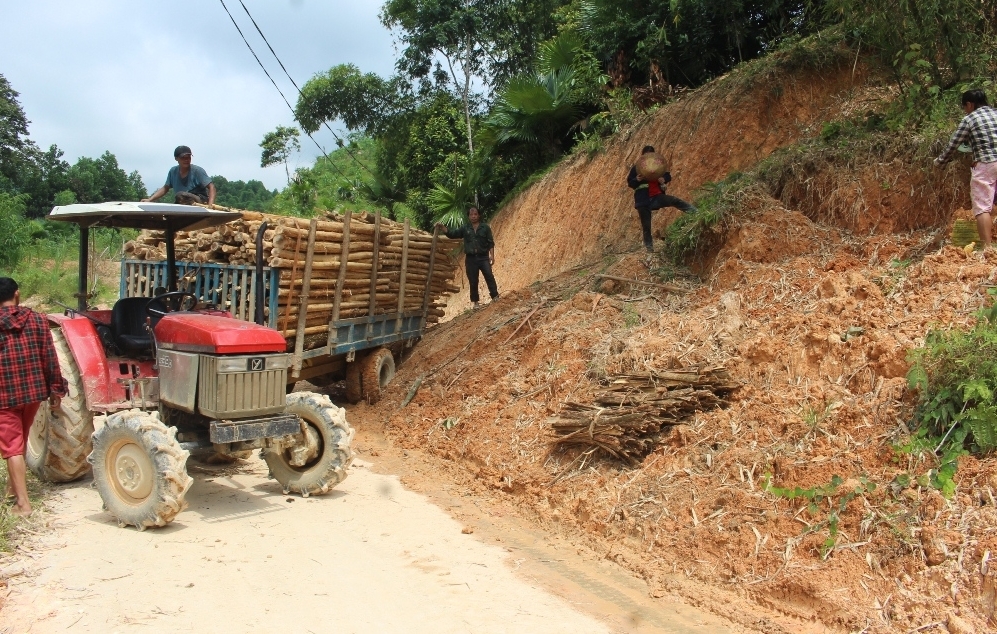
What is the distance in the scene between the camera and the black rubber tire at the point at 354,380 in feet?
33.2

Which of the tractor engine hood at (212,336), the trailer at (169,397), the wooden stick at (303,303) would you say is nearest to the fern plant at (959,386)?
the trailer at (169,397)

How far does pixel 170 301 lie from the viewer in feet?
22.8

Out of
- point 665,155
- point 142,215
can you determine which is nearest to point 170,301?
point 142,215

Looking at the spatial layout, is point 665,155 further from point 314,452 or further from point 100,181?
point 100,181

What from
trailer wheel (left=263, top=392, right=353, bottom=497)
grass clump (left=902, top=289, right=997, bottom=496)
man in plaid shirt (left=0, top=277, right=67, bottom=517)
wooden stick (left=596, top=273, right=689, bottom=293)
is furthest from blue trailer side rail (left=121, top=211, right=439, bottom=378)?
grass clump (left=902, top=289, right=997, bottom=496)

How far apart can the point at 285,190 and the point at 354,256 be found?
30.3m

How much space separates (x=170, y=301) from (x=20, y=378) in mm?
1519

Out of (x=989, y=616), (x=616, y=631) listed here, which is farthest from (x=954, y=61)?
(x=616, y=631)

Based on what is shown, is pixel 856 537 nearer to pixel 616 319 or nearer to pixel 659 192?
pixel 616 319

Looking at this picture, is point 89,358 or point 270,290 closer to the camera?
point 89,358

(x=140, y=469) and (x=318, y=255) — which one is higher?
(x=318, y=255)

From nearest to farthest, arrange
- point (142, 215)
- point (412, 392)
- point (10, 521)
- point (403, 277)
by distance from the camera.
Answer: point (10, 521) < point (142, 215) < point (412, 392) < point (403, 277)

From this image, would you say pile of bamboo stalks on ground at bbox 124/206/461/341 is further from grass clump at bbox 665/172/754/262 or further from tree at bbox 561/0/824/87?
tree at bbox 561/0/824/87

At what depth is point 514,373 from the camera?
8812mm
